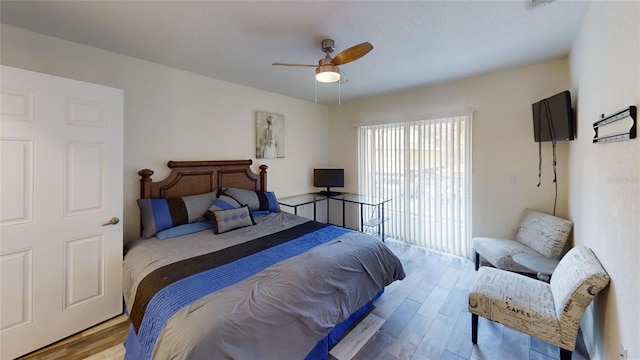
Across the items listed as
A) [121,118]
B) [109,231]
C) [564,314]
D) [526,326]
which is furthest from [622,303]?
[121,118]

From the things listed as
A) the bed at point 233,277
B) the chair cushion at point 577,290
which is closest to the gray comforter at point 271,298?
the bed at point 233,277

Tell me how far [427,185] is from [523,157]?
3.91ft

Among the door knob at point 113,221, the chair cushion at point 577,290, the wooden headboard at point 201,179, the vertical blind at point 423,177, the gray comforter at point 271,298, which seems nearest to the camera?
the gray comforter at point 271,298

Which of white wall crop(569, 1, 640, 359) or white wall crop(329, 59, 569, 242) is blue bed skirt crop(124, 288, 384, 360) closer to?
white wall crop(569, 1, 640, 359)

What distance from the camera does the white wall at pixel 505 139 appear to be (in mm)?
2814

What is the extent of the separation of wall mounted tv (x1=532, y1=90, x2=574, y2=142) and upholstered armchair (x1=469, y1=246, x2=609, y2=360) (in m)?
1.13

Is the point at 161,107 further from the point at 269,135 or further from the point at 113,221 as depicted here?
the point at 269,135

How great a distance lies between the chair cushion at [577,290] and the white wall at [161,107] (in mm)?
3479

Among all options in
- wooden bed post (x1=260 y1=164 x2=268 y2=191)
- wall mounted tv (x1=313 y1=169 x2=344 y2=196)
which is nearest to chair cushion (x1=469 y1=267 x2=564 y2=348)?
wall mounted tv (x1=313 y1=169 x2=344 y2=196)

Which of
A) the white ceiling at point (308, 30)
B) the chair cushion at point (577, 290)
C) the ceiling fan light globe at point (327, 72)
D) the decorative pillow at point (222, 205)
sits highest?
the white ceiling at point (308, 30)

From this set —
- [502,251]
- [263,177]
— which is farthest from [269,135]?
[502,251]

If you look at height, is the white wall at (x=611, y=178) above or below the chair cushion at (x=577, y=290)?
above

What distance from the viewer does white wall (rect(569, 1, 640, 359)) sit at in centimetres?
112

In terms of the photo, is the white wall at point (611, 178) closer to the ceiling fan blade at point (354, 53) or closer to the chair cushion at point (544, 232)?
the chair cushion at point (544, 232)
